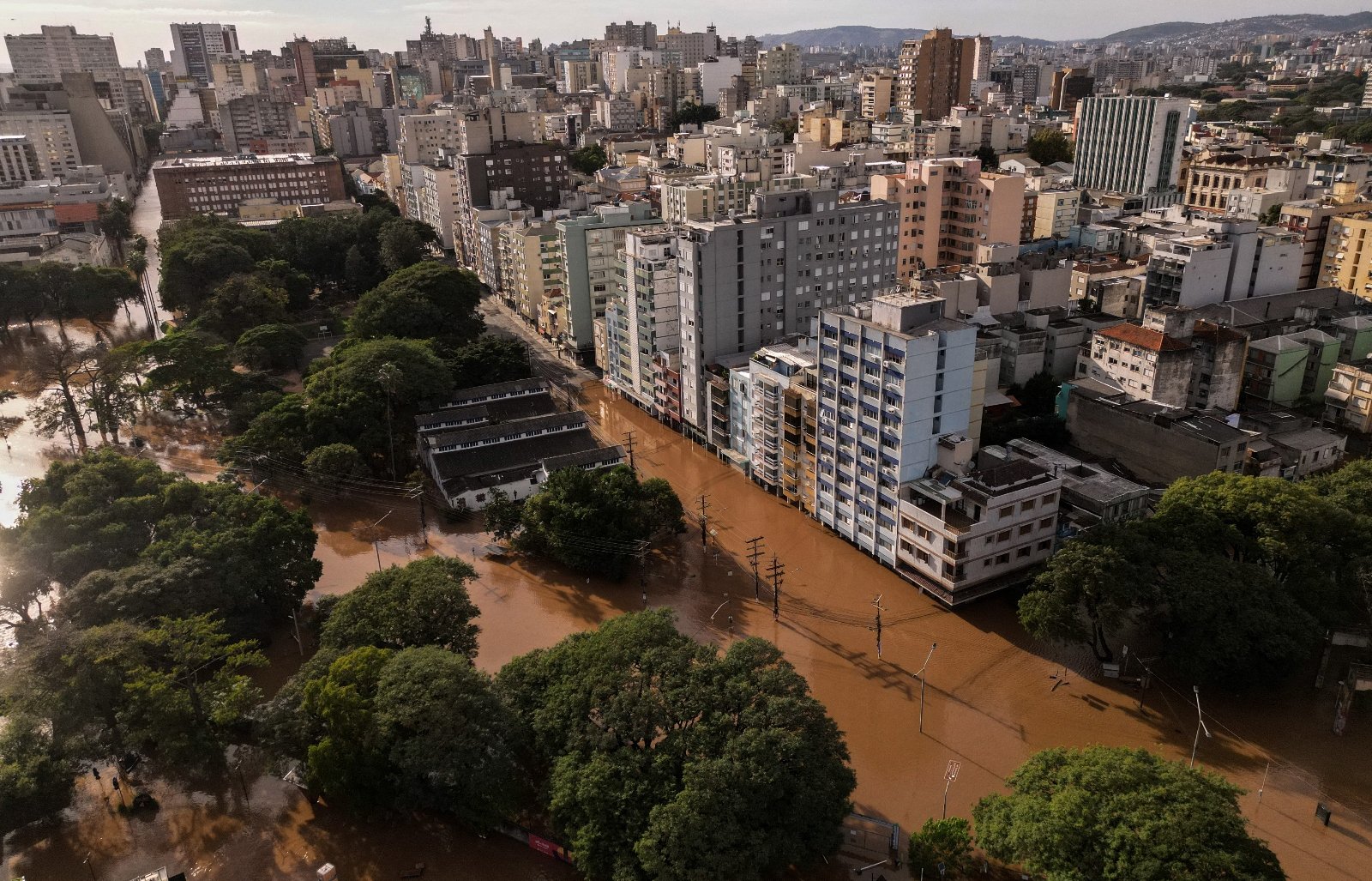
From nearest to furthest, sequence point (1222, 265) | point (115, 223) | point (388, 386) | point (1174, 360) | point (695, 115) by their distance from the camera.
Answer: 1. point (1174, 360)
2. point (388, 386)
3. point (1222, 265)
4. point (115, 223)
5. point (695, 115)

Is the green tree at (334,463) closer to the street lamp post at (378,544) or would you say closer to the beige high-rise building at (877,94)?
the street lamp post at (378,544)

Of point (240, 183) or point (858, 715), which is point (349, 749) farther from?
point (240, 183)

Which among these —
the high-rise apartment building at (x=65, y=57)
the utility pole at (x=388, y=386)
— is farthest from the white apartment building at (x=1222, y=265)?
the high-rise apartment building at (x=65, y=57)

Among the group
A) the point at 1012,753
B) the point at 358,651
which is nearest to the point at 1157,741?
the point at 1012,753

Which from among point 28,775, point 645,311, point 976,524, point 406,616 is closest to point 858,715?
point 976,524

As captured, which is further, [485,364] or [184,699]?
[485,364]

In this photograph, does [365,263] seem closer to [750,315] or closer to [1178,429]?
[750,315]

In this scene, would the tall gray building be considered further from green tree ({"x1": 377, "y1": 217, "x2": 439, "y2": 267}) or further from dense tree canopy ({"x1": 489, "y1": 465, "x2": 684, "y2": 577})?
green tree ({"x1": 377, "y1": 217, "x2": 439, "y2": 267})
